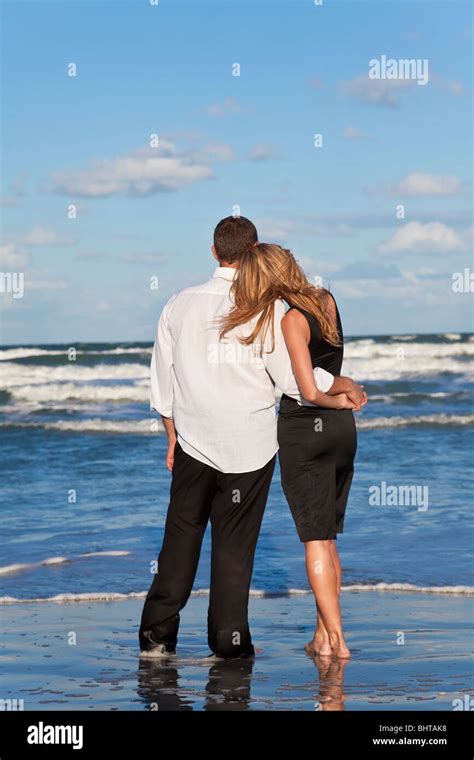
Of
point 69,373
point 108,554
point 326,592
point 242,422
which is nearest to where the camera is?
point 242,422

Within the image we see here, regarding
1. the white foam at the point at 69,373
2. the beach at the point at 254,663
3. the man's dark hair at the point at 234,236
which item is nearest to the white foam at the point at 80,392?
the white foam at the point at 69,373

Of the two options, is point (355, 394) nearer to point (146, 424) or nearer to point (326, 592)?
point (326, 592)

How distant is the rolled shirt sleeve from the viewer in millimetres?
5148

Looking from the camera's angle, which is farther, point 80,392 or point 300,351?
point 80,392

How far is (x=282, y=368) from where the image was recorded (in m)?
4.97

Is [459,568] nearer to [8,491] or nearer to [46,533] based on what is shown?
Answer: [46,533]

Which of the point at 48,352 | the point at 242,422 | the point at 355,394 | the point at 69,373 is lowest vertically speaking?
the point at 242,422

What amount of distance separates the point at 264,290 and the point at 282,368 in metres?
0.35

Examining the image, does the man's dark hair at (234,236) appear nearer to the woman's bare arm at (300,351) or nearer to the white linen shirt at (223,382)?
the white linen shirt at (223,382)

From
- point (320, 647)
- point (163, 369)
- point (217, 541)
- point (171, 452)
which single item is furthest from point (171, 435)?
point (320, 647)

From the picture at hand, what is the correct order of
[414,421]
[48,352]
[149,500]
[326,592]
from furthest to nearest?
[48,352], [414,421], [149,500], [326,592]

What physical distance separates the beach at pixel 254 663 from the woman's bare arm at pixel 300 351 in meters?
1.23

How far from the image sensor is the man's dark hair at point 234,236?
502cm

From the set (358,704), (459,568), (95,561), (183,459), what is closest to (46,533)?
(95,561)
